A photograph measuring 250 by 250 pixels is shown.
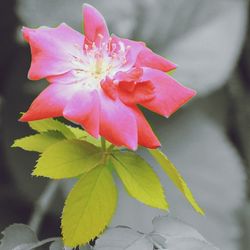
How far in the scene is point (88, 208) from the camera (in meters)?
0.30

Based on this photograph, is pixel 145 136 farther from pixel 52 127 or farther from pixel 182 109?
pixel 182 109

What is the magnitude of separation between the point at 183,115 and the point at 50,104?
3.49 ft

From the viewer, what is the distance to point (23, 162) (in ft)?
4.50

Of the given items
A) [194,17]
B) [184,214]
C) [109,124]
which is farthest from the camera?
[194,17]

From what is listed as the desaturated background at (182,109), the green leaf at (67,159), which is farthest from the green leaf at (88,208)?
the desaturated background at (182,109)

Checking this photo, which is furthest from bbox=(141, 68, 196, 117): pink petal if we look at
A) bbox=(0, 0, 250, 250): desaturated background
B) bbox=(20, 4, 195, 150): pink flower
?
bbox=(0, 0, 250, 250): desaturated background

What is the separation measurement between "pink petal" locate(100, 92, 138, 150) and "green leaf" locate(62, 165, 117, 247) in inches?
1.0

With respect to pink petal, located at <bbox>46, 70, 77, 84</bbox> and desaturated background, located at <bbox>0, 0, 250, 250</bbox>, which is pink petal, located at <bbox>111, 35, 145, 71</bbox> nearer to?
pink petal, located at <bbox>46, 70, 77, 84</bbox>

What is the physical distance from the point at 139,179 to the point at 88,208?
26 mm

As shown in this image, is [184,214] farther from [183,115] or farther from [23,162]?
[23,162]

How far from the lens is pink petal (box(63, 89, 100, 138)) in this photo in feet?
0.95

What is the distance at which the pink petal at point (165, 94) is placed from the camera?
11.8 inches

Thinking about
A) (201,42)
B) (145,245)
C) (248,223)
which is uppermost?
(145,245)

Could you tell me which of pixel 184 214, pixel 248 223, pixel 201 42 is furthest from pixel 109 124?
pixel 201 42
